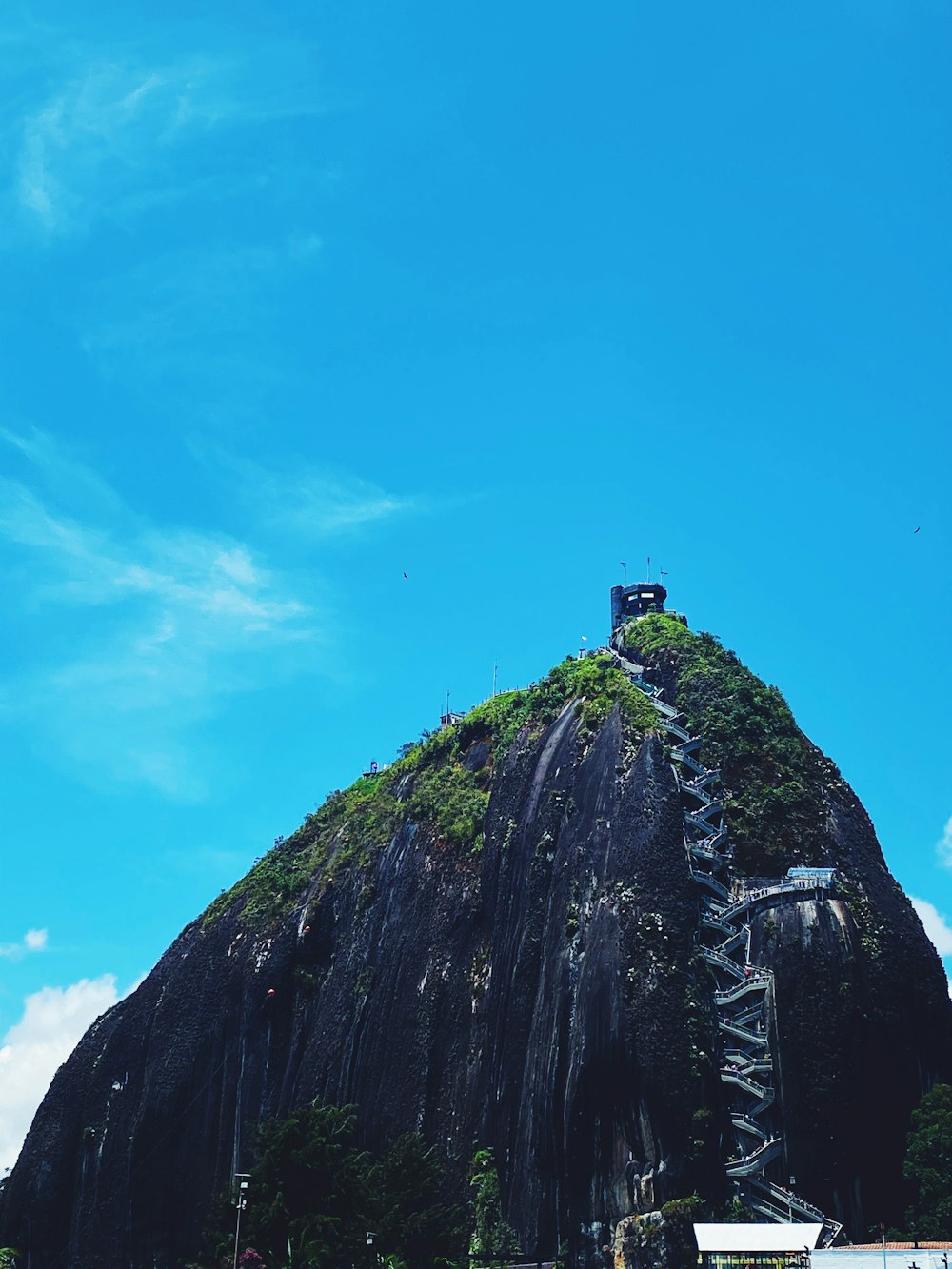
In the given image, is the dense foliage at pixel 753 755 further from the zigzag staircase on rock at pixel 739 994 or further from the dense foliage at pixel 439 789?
the dense foliage at pixel 439 789

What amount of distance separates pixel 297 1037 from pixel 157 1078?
37.9 feet

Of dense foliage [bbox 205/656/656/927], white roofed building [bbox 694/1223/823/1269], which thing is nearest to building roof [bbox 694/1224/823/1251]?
white roofed building [bbox 694/1223/823/1269]

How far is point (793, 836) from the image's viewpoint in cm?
7912

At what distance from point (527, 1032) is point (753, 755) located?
19864mm

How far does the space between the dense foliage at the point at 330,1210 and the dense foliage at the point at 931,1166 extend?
790 inches

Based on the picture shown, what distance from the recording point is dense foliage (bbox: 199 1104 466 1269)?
63.1 m

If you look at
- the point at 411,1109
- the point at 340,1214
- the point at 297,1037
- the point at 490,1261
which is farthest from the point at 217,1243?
the point at 297,1037

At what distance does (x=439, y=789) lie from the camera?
318ft

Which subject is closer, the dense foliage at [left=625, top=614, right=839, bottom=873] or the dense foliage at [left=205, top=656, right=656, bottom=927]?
the dense foliage at [left=625, top=614, right=839, bottom=873]

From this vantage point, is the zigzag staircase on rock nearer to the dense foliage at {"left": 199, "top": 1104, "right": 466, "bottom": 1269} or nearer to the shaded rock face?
the shaded rock face

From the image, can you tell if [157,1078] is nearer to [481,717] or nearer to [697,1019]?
[481,717]

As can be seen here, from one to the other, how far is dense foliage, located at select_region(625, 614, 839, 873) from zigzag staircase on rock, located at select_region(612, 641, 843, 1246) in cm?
123

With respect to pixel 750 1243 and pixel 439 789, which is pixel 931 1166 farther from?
→ pixel 439 789

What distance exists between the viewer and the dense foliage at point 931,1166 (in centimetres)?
6384
